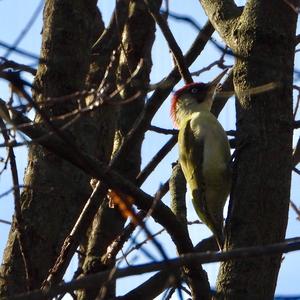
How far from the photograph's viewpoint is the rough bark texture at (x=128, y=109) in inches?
239

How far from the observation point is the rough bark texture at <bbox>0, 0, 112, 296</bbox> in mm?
5230

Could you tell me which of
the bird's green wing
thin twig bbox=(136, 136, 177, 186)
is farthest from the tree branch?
the bird's green wing

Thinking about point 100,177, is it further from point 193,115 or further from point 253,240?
point 193,115

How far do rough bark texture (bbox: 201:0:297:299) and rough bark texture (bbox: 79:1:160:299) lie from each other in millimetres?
917

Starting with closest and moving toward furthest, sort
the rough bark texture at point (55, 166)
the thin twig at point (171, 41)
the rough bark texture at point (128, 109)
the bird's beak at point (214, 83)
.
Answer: the thin twig at point (171, 41)
the rough bark texture at point (55, 166)
the rough bark texture at point (128, 109)
the bird's beak at point (214, 83)

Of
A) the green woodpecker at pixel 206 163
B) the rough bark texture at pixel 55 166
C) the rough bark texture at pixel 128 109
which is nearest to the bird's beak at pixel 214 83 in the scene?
the green woodpecker at pixel 206 163

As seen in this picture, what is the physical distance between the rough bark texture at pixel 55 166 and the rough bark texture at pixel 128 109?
0.29m

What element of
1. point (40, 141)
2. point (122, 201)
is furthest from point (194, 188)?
point (122, 201)

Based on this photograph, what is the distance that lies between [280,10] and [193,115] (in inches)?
90.9

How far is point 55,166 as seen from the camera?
5.54 metres

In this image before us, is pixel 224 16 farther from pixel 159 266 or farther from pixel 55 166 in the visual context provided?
pixel 159 266

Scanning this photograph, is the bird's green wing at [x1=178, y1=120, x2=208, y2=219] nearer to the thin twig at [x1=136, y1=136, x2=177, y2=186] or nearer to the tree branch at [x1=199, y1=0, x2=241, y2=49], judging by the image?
the thin twig at [x1=136, y1=136, x2=177, y2=186]

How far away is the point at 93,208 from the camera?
14.5 feet

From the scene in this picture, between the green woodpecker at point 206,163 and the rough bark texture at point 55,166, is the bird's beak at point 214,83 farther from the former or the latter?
the rough bark texture at point 55,166
